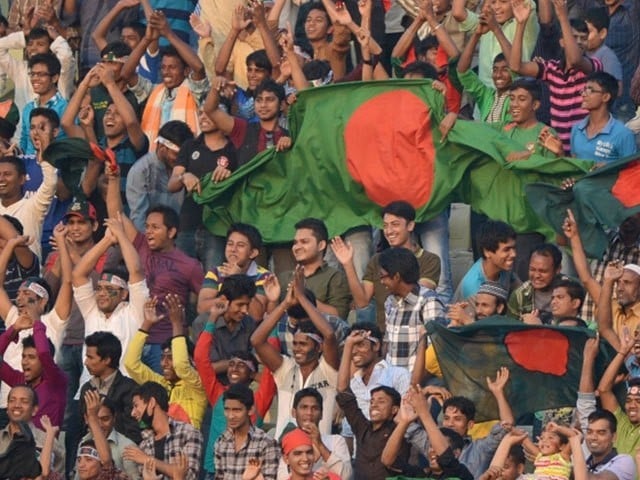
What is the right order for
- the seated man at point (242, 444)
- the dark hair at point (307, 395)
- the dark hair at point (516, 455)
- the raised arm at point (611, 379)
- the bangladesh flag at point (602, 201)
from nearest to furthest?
the dark hair at point (516, 455) < the raised arm at point (611, 379) < the dark hair at point (307, 395) < the seated man at point (242, 444) < the bangladesh flag at point (602, 201)

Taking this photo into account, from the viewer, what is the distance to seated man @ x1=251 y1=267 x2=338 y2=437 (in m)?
18.2

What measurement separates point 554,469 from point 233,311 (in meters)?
3.32

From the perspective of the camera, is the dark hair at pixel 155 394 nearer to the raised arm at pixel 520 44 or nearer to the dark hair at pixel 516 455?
the dark hair at pixel 516 455

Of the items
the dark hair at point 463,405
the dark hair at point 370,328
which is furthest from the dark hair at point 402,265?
the dark hair at point 463,405

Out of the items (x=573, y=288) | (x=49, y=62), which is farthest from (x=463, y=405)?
(x=49, y=62)

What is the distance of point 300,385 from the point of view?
1823 centimetres

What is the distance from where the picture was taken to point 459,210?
69.9 ft

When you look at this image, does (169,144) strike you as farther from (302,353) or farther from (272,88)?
(302,353)

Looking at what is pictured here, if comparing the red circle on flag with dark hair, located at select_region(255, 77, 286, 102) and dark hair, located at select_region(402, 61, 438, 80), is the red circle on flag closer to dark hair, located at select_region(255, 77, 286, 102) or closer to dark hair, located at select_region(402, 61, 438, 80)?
dark hair, located at select_region(402, 61, 438, 80)

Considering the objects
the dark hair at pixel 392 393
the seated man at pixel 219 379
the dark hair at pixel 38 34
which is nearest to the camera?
the dark hair at pixel 392 393

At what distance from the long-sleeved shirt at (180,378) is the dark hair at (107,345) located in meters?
0.12

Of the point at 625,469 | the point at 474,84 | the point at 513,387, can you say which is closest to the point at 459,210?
the point at 474,84

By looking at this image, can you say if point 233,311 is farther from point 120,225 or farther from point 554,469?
point 554,469

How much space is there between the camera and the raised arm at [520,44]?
2045 centimetres
